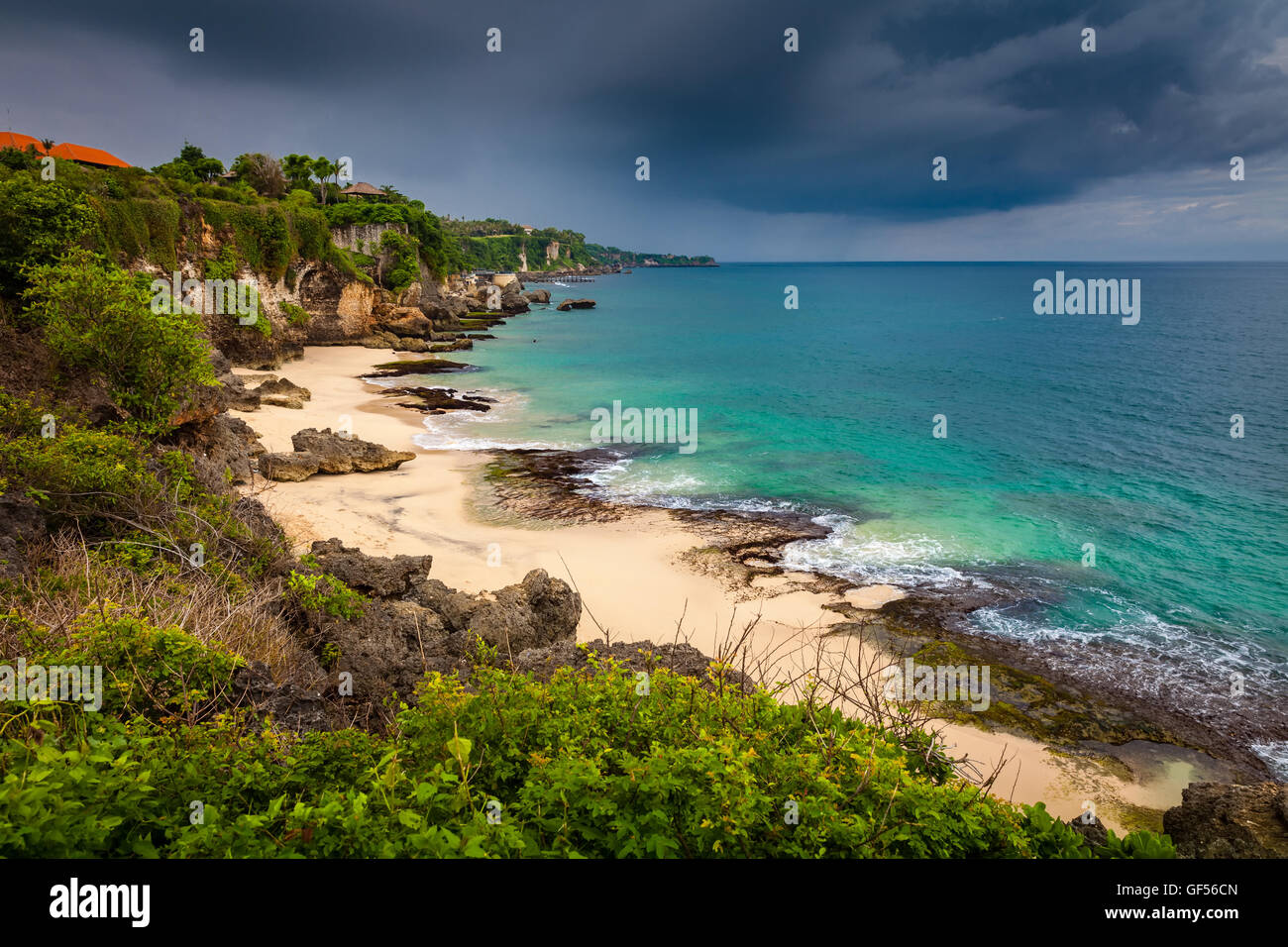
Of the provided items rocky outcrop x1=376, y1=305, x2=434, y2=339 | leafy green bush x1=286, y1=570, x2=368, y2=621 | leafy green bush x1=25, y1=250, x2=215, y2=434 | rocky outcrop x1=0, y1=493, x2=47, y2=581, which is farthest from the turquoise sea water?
rocky outcrop x1=0, y1=493, x2=47, y2=581

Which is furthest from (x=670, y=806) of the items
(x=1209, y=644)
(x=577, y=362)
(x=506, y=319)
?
(x=506, y=319)

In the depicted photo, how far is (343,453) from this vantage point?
84.3 feet

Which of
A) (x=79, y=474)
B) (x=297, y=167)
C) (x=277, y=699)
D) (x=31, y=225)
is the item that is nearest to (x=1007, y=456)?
(x=277, y=699)

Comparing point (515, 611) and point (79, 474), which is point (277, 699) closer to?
point (515, 611)

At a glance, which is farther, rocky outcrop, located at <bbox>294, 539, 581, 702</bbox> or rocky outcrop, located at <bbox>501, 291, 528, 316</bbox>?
rocky outcrop, located at <bbox>501, 291, 528, 316</bbox>

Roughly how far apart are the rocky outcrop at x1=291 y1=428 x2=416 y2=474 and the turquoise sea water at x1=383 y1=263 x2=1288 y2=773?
4.63 metres

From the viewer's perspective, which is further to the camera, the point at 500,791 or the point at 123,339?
the point at 123,339

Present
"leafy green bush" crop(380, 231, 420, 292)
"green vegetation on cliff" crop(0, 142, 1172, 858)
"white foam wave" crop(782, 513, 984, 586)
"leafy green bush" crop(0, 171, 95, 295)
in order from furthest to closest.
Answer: "leafy green bush" crop(380, 231, 420, 292) → "white foam wave" crop(782, 513, 984, 586) → "leafy green bush" crop(0, 171, 95, 295) → "green vegetation on cliff" crop(0, 142, 1172, 858)

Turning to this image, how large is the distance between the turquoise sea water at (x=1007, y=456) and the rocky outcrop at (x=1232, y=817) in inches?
225

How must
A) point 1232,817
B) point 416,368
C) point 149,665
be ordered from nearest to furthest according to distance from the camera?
point 149,665 < point 1232,817 < point 416,368

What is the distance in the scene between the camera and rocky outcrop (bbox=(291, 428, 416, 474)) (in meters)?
25.2

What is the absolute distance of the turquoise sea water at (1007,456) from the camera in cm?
1847

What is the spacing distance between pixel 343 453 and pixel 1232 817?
87.2ft

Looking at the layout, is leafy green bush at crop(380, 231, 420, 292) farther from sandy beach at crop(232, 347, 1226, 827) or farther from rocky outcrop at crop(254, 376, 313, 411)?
sandy beach at crop(232, 347, 1226, 827)
